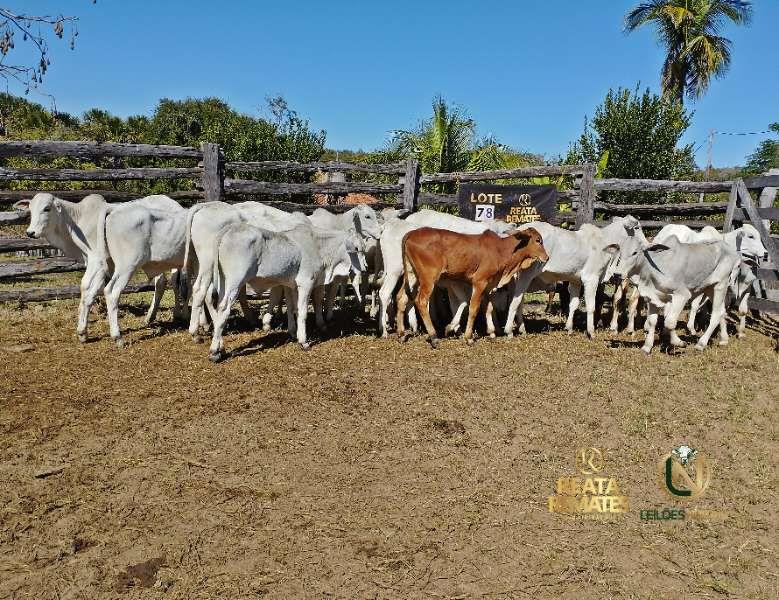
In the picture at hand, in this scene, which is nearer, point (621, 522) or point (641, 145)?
point (621, 522)

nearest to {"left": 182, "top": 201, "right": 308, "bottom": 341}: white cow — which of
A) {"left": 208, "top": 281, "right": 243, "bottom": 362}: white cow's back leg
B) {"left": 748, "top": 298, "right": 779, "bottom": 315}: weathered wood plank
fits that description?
{"left": 208, "top": 281, "right": 243, "bottom": 362}: white cow's back leg

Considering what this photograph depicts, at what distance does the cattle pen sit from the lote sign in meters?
3.49

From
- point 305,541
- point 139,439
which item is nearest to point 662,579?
point 305,541

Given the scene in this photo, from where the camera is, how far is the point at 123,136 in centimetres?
2938

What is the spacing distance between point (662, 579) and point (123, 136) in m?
30.8

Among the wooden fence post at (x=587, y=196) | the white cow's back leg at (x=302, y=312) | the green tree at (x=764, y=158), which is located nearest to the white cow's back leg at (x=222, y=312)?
the white cow's back leg at (x=302, y=312)

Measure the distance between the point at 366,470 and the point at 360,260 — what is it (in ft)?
16.3

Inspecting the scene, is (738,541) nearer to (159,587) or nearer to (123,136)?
(159,587)

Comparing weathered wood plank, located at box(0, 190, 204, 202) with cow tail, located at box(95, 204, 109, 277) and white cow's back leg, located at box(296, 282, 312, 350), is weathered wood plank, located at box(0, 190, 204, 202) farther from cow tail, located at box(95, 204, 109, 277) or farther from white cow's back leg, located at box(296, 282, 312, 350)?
white cow's back leg, located at box(296, 282, 312, 350)

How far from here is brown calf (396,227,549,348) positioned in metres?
9.68

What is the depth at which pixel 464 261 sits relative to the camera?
9.87 metres

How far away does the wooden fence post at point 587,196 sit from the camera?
1290 cm

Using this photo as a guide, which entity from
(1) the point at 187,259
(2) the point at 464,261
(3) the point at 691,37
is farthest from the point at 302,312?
(3) the point at 691,37

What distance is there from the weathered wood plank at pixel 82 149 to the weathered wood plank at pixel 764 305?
11.1m
